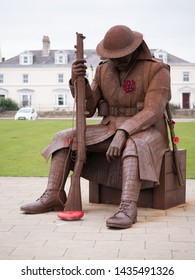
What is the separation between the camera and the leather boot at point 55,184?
6828 millimetres

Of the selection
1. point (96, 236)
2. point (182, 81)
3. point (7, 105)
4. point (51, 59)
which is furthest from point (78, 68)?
point (51, 59)

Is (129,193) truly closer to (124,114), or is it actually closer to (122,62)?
(124,114)

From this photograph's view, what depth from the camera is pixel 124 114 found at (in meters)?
7.12

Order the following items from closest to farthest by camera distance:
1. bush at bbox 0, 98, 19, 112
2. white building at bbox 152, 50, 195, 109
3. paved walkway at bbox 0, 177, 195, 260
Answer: paved walkway at bbox 0, 177, 195, 260 < bush at bbox 0, 98, 19, 112 < white building at bbox 152, 50, 195, 109

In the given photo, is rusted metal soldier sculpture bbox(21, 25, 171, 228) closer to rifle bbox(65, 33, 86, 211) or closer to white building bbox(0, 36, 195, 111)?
rifle bbox(65, 33, 86, 211)

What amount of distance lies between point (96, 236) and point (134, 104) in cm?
204

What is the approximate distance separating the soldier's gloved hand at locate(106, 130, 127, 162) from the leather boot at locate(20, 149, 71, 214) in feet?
2.21

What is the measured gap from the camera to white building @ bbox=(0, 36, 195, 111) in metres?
57.5

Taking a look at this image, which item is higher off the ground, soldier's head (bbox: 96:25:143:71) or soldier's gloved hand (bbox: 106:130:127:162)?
soldier's head (bbox: 96:25:143:71)

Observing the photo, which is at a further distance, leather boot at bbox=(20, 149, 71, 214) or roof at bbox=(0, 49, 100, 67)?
roof at bbox=(0, 49, 100, 67)

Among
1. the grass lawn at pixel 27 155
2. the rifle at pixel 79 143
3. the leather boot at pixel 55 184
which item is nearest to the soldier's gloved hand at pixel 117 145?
the rifle at pixel 79 143

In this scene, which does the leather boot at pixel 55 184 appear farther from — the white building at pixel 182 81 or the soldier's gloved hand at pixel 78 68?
the white building at pixel 182 81

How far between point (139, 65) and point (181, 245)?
2617 millimetres

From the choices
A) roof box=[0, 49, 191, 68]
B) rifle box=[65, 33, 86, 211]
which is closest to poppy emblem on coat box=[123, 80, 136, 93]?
rifle box=[65, 33, 86, 211]
